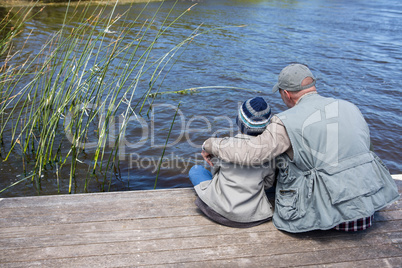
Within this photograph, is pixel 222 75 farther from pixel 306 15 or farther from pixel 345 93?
pixel 306 15

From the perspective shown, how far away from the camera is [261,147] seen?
2.43 m

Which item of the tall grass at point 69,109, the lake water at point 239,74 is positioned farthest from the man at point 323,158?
the lake water at point 239,74

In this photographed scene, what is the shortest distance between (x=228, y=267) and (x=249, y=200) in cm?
49

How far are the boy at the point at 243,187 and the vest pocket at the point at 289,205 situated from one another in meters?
0.15

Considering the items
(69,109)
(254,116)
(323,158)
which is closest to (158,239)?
(254,116)

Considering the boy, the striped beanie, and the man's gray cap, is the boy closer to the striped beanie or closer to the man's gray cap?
the striped beanie

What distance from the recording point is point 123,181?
4.72 m

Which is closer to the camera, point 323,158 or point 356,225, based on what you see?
point 323,158

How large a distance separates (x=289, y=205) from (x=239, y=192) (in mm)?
334

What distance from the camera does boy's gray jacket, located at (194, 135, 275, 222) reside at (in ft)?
8.70

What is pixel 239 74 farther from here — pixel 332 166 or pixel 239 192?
pixel 332 166

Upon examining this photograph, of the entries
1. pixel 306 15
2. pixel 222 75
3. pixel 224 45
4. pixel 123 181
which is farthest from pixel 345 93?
pixel 306 15

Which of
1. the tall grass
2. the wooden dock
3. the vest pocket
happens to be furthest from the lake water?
the vest pocket

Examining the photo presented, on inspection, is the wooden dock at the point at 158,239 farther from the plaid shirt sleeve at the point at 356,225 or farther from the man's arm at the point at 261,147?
the man's arm at the point at 261,147
